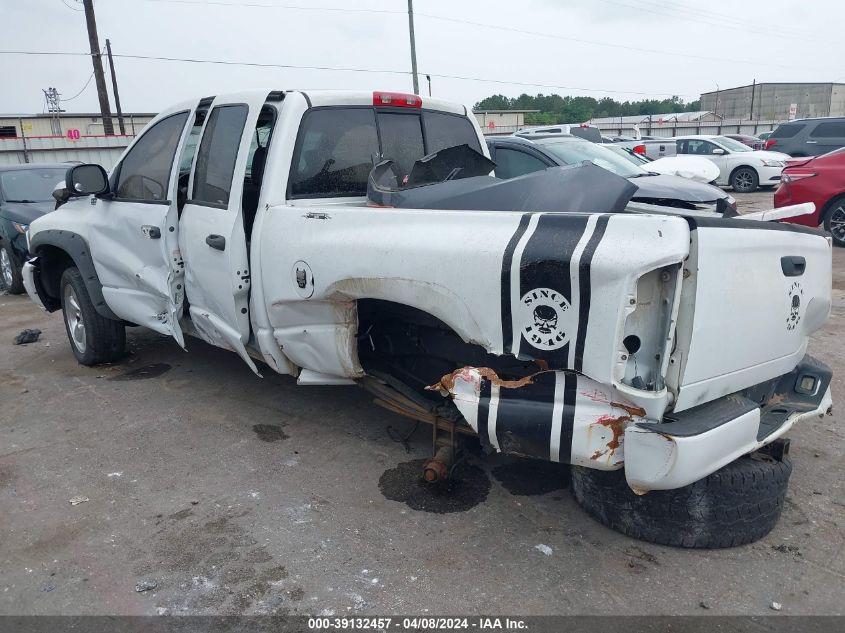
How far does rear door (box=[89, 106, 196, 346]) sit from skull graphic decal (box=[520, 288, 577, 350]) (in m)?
2.69

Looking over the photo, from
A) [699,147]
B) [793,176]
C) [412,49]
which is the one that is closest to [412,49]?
[412,49]

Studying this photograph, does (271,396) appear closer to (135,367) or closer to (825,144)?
(135,367)

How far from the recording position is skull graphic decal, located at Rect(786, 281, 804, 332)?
2932mm

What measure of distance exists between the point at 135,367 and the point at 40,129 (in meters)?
35.9

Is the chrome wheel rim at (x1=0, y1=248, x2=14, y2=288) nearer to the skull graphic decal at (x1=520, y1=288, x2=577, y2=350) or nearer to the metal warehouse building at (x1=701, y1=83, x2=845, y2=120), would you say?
A: the skull graphic decal at (x1=520, y1=288, x2=577, y2=350)

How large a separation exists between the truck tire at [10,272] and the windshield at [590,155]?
685 cm

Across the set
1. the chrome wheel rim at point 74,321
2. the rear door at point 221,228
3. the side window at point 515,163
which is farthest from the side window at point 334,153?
the side window at point 515,163

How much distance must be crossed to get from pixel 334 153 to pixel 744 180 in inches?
655

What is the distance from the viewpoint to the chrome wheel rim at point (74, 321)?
5.77 metres

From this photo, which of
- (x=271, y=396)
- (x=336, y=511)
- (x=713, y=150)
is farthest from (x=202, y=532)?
(x=713, y=150)

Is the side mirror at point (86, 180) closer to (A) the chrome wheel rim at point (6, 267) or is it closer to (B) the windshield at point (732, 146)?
(A) the chrome wheel rim at point (6, 267)

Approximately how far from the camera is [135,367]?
5.77m

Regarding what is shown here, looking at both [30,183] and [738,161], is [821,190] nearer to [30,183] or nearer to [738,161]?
[738,161]

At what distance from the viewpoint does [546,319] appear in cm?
257
